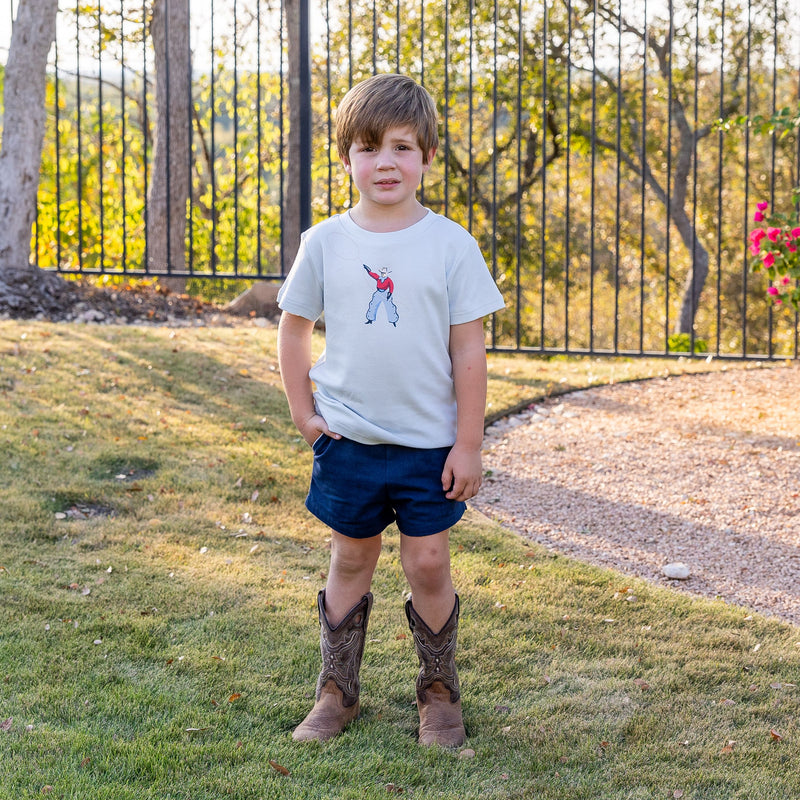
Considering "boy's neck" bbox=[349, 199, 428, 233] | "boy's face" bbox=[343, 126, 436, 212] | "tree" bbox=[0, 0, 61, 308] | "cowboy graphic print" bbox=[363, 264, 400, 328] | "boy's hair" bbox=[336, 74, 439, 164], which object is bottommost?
"cowboy graphic print" bbox=[363, 264, 400, 328]

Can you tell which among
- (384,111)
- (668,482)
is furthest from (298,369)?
(668,482)

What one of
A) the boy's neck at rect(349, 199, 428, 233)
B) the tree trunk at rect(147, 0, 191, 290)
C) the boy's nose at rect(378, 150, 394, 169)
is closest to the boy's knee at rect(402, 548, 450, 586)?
the boy's neck at rect(349, 199, 428, 233)

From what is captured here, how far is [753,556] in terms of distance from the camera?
3.74m

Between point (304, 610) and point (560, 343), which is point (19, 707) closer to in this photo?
point (304, 610)

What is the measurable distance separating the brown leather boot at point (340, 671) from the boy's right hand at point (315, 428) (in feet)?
1.42

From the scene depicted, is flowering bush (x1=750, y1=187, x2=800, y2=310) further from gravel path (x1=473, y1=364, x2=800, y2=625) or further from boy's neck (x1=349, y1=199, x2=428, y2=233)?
boy's neck (x1=349, y1=199, x2=428, y2=233)

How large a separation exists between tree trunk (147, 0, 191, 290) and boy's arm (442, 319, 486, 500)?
766 centimetres

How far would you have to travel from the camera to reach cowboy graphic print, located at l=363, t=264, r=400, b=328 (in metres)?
2.13

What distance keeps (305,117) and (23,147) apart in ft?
8.21

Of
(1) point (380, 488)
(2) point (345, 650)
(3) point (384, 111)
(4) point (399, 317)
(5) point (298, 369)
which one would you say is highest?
(3) point (384, 111)

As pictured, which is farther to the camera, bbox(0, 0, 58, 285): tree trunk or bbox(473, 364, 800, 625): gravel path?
bbox(0, 0, 58, 285): tree trunk

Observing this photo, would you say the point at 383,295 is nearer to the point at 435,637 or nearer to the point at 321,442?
the point at 321,442

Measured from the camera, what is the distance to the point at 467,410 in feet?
7.14

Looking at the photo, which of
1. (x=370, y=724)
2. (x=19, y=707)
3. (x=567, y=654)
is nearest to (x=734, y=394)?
(x=567, y=654)
